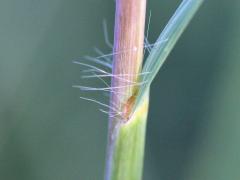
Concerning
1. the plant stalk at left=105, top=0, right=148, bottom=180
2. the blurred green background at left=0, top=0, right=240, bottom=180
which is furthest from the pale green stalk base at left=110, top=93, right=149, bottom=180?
the blurred green background at left=0, top=0, right=240, bottom=180

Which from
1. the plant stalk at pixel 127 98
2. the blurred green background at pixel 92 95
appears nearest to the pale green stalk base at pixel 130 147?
the plant stalk at pixel 127 98

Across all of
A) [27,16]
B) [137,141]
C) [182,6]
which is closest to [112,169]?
[137,141]

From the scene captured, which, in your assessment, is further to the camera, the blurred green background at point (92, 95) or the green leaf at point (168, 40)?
the blurred green background at point (92, 95)

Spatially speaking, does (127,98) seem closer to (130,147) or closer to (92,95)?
(130,147)

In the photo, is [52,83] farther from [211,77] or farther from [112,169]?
[112,169]

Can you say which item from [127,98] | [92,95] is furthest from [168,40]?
[92,95]

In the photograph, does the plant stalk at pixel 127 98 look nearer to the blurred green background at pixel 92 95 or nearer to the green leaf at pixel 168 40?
the green leaf at pixel 168 40
